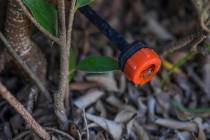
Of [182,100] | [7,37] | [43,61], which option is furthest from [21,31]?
[182,100]

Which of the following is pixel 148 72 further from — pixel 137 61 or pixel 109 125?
pixel 109 125

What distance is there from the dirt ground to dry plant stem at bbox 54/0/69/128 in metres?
0.04

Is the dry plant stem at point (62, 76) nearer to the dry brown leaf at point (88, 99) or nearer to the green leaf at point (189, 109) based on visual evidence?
the dry brown leaf at point (88, 99)

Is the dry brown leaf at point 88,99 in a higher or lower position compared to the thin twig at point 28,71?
lower

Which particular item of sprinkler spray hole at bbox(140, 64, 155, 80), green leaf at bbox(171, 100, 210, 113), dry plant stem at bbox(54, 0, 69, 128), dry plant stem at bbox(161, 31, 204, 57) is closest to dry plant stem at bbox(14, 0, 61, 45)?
dry plant stem at bbox(54, 0, 69, 128)

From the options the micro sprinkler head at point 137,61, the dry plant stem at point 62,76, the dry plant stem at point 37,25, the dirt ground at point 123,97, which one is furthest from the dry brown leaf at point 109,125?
the dry plant stem at point 37,25

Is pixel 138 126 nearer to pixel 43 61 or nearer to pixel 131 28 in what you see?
pixel 43 61

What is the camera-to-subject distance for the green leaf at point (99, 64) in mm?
1249

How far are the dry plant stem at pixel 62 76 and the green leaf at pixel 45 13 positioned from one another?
0.04 meters

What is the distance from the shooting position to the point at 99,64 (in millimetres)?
1272

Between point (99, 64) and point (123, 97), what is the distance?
28 cm

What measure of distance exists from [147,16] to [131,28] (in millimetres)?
109

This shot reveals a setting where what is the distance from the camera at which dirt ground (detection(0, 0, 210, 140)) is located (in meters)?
1.35

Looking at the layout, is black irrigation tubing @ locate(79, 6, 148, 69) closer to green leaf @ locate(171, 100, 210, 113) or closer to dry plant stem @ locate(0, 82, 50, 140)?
dry plant stem @ locate(0, 82, 50, 140)
